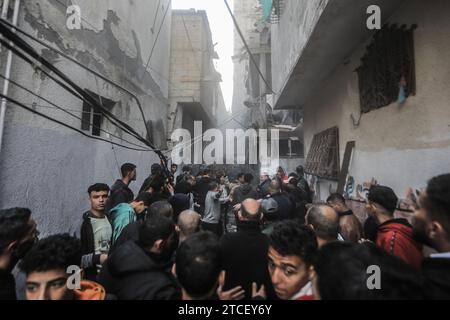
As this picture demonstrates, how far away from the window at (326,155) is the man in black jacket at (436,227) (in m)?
4.02

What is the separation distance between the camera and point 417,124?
296 centimetres

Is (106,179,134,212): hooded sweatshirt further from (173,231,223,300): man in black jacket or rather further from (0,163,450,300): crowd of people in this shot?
(173,231,223,300): man in black jacket

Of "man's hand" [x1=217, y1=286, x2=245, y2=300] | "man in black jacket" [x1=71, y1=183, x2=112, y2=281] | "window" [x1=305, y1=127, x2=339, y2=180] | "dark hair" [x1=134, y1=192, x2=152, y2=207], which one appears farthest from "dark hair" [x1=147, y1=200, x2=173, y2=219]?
"window" [x1=305, y1=127, x2=339, y2=180]

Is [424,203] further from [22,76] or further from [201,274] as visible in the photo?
[22,76]

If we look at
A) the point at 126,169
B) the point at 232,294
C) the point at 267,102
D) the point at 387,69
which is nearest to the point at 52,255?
the point at 232,294

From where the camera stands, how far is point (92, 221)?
8.95 feet

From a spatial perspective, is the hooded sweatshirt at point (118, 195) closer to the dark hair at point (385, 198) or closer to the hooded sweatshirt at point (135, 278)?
the hooded sweatshirt at point (135, 278)

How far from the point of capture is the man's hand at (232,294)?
1671mm

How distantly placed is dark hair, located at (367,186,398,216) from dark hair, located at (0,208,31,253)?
3195 mm

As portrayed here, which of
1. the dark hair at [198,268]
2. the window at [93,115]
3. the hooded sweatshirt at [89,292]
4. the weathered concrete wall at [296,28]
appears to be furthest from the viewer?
the window at [93,115]

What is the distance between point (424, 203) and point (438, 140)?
1.65 meters

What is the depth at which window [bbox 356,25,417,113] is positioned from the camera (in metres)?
3.05

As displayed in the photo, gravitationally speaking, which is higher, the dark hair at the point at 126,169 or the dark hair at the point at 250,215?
the dark hair at the point at 126,169

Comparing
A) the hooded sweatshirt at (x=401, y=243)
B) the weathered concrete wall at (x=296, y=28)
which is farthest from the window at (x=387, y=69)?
the hooded sweatshirt at (x=401, y=243)
